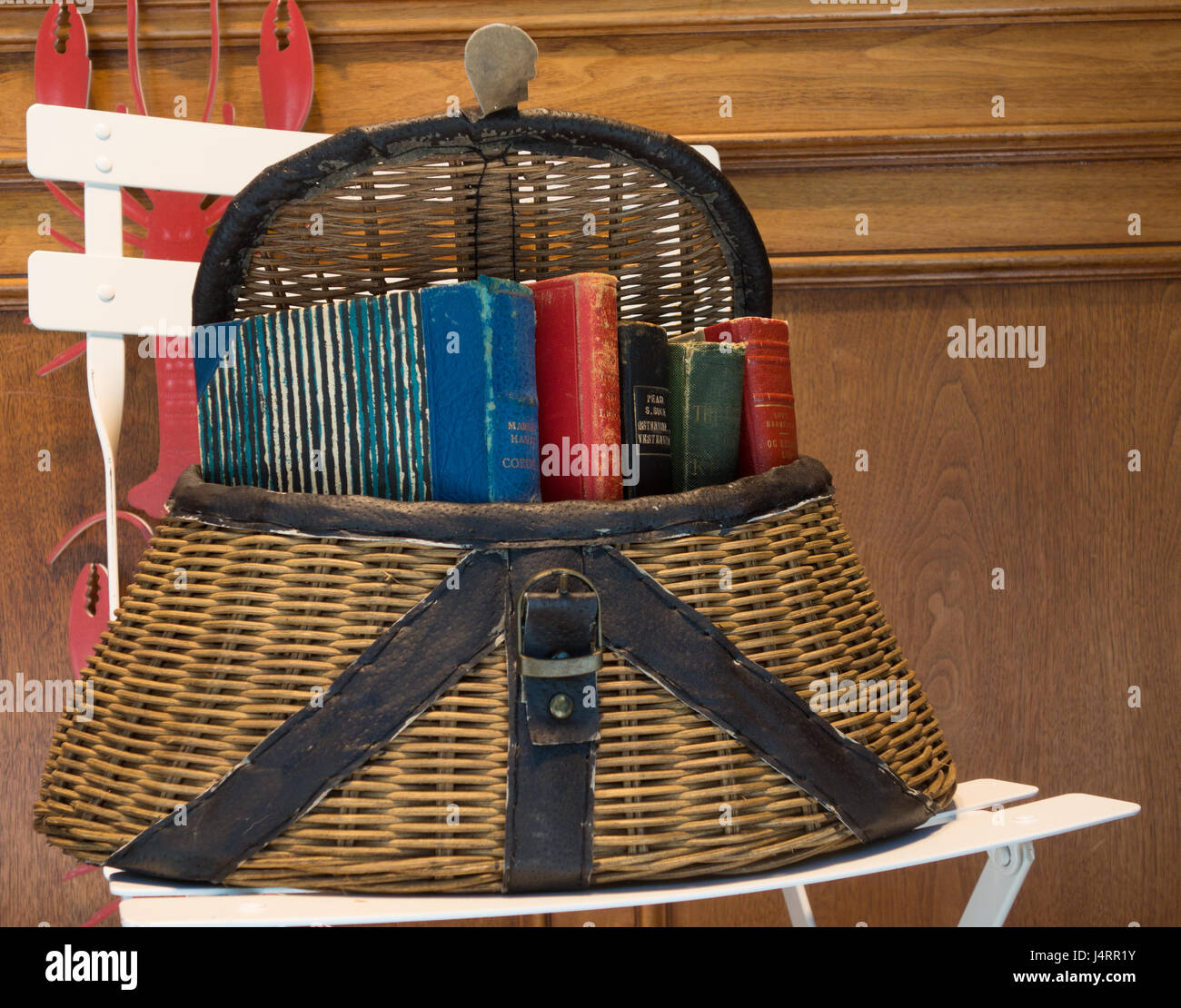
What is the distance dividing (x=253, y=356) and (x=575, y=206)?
353 mm

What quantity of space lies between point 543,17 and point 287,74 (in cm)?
35

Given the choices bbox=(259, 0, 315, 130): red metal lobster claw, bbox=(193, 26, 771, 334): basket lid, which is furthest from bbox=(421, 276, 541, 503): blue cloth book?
bbox=(259, 0, 315, 130): red metal lobster claw

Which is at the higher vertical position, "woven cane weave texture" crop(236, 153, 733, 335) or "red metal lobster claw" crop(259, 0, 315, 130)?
"red metal lobster claw" crop(259, 0, 315, 130)

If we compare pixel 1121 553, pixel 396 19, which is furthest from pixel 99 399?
pixel 1121 553

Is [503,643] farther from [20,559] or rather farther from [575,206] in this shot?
[20,559]

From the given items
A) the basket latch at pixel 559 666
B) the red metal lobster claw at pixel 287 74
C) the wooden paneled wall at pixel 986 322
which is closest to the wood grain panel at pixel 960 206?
the wooden paneled wall at pixel 986 322

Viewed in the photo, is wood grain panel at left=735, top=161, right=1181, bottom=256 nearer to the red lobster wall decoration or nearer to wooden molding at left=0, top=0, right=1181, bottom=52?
wooden molding at left=0, top=0, right=1181, bottom=52

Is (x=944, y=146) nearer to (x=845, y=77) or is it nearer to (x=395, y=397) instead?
(x=845, y=77)

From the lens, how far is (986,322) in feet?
4.45

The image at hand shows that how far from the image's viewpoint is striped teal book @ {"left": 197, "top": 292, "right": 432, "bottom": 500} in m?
0.64

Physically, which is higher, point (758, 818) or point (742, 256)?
point (742, 256)

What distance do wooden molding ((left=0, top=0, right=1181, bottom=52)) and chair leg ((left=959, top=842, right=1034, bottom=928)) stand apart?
3.63 ft

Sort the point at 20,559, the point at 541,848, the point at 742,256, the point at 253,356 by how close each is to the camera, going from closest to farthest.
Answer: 1. the point at 541,848
2. the point at 253,356
3. the point at 742,256
4. the point at 20,559

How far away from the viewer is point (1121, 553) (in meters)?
1.36
